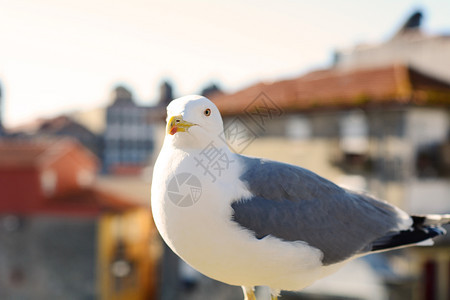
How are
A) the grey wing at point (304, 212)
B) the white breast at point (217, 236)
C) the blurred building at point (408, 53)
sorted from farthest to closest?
the blurred building at point (408, 53)
the grey wing at point (304, 212)
the white breast at point (217, 236)

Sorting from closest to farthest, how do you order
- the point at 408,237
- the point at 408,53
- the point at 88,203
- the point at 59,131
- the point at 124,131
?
the point at 408,237, the point at 408,53, the point at 88,203, the point at 59,131, the point at 124,131

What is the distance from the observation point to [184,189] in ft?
4.09

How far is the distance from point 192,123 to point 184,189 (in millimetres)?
198

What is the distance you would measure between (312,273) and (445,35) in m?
15.0

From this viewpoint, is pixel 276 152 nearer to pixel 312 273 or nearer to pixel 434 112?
pixel 434 112

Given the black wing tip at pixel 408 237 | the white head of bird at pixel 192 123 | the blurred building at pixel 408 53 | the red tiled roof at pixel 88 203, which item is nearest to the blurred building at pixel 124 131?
the red tiled roof at pixel 88 203

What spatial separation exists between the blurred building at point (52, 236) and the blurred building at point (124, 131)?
16095 millimetres

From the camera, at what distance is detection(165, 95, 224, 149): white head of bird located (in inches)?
50.8

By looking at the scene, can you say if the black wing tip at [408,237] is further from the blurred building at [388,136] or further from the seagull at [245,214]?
the blurred building at [388,136]

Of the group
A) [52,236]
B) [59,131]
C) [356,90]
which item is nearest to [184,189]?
[356,90]

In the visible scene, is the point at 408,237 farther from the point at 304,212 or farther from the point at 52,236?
the point at 52,236

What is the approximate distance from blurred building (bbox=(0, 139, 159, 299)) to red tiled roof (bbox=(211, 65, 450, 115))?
650 cm

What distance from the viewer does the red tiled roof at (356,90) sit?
10656 millimetres

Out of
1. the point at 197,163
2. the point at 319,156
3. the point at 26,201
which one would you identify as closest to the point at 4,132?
the point at 26,201
